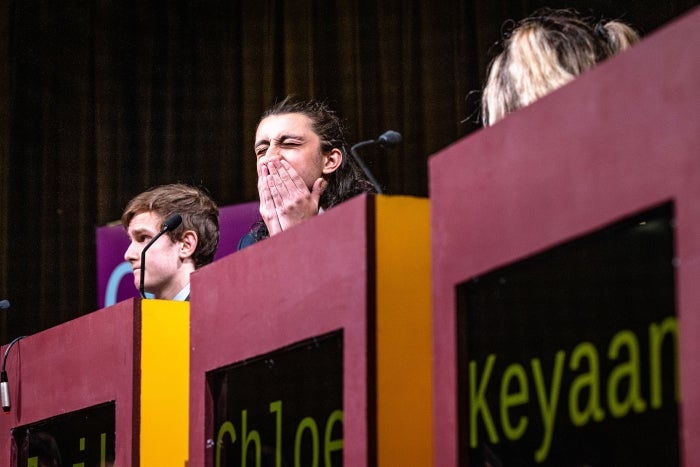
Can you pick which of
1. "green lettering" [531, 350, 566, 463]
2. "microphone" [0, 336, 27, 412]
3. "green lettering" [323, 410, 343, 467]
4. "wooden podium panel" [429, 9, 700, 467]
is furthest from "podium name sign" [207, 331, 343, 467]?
"microphone" [0, 336, 27, 412]

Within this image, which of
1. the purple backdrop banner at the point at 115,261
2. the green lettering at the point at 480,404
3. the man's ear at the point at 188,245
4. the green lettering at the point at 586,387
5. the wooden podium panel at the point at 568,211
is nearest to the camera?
the wooden podium panel at the point at 568,211

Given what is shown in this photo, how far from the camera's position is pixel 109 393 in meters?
2.24

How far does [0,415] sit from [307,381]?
3.90 ft

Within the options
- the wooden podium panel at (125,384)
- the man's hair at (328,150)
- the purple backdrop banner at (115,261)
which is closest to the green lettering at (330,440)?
the wooden podium panel at (125,384)

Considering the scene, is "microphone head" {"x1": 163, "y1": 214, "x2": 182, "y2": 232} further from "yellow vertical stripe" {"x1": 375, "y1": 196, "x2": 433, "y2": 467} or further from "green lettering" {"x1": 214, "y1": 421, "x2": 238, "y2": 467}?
"yellow vertical stripe" {"x1": 375, "y1": 196, "x2": 433, "y2": 467}

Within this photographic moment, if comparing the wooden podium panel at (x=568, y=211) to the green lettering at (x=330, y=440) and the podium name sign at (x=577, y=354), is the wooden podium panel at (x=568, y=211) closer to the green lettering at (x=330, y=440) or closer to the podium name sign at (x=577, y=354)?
the podium name sign at (x=577, y=354)

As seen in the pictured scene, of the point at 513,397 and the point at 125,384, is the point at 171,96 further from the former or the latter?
the point at 513,397

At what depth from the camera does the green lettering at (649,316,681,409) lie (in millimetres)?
1163

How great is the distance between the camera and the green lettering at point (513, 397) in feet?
4.40

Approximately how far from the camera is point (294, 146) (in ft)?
8.98

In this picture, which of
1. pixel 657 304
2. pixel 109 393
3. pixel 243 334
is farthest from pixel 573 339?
pixel 109 393

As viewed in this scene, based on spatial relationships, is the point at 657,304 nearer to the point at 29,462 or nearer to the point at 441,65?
the point at 29,462

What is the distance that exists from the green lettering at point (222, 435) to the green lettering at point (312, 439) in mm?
202

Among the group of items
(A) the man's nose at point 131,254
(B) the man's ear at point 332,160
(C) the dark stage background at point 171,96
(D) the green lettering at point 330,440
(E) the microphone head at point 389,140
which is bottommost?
(D) the green lettering at point 330,440
